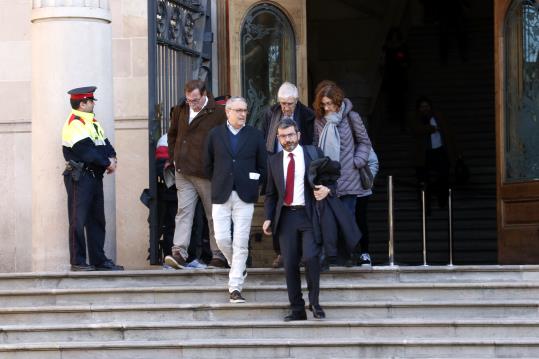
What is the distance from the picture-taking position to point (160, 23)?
57.0 ft

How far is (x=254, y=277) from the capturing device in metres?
15.1

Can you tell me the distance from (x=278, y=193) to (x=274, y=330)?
120cm

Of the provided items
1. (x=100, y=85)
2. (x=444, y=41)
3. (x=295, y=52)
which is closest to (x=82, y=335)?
(x=100, y=85)

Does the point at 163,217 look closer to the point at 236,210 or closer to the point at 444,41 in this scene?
the point at 236,210

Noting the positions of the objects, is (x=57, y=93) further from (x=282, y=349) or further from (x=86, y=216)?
(x=282, y=349)

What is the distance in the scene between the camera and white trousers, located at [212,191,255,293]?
14.5 metres

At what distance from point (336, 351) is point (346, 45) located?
12.8 m

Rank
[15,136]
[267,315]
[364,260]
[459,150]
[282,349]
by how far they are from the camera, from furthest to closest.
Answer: [459,150] → [15,136] → [364,260] → [267,315] → [282,349]

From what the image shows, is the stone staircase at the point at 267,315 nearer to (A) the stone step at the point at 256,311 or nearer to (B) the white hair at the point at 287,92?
(A) the stone step at the point at 256,311

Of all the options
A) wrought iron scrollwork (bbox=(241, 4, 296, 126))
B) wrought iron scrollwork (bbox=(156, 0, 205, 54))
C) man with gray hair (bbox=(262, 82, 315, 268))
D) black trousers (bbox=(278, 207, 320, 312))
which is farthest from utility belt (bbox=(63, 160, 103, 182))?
wrought iron scrollwork (bbox=(241, 4, 296, 126))

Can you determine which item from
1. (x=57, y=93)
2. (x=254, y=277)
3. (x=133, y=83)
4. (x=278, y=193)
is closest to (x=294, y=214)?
(x=278, y=193)

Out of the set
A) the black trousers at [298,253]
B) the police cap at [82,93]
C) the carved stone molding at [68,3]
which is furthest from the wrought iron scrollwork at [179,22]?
the black trousers at [298,253]

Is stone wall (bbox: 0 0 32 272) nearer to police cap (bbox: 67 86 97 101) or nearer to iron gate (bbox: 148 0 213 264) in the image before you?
iron gate (bbox: 148 0 213 264)

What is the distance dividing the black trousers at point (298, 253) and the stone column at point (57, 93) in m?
3.08
